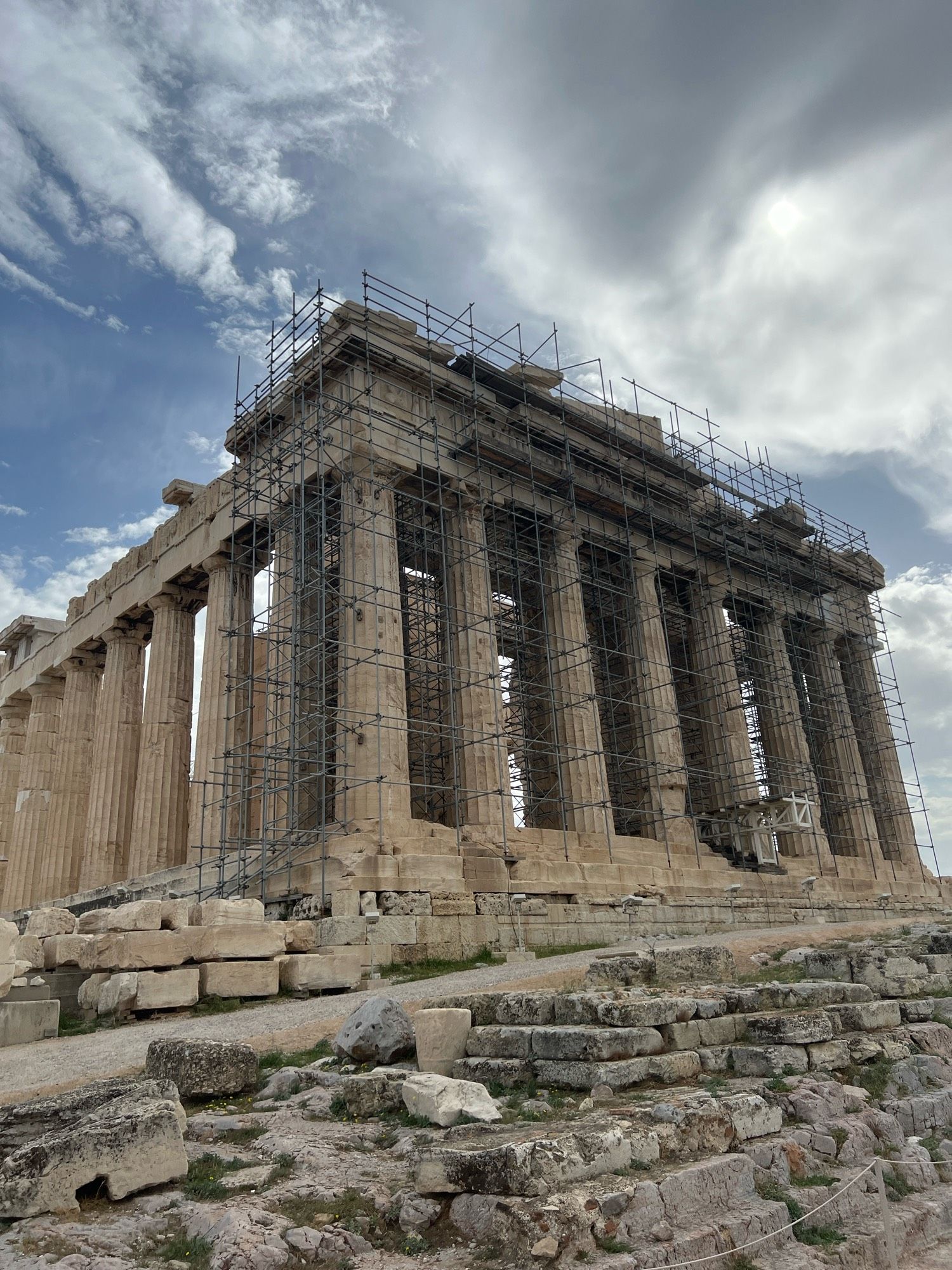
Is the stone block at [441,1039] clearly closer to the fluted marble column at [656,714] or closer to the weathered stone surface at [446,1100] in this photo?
the weathered stone surface at [446,1100]

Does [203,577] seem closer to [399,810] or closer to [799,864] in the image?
[399,810]

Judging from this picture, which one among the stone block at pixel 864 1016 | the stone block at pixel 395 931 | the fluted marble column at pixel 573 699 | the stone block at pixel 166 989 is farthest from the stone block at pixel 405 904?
the stone block at pixel 864 1016

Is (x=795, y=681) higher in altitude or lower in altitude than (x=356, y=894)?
higher

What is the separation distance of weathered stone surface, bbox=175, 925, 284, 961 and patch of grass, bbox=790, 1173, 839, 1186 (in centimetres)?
943

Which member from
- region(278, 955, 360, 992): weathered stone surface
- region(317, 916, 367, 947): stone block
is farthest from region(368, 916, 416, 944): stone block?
region(278, 955, 360, 992): weathered stone surface

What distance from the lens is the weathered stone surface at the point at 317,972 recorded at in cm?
1407

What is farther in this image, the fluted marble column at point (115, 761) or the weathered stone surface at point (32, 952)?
the fluted marble column at point (115, 761)

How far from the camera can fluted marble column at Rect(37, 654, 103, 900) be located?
28656 mm

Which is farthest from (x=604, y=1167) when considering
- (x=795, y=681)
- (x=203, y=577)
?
(x=795, y=681)

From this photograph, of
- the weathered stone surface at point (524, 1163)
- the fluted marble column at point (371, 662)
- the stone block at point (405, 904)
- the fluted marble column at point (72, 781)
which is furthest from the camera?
the fluted marble column at point (72, 781)

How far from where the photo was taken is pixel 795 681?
112ft

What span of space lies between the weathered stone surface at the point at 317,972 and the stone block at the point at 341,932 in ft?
4.11

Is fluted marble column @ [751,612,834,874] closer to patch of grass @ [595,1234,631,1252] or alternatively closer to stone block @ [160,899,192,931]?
stone block @ [160,899,192,931]

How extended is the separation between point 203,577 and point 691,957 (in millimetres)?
18622
